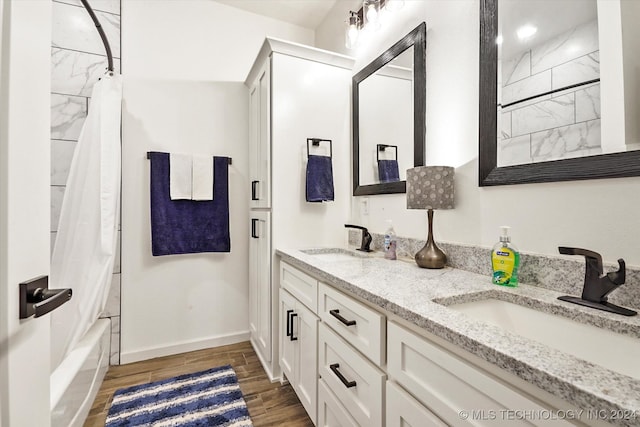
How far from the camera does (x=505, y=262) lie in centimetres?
96

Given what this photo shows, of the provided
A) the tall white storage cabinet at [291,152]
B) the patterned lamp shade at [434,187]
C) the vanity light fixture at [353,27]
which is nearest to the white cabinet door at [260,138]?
the tall white storage cabinet at [291,152]

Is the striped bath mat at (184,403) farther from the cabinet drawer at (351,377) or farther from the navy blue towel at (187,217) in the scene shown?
the navy blue towel at (187,217)

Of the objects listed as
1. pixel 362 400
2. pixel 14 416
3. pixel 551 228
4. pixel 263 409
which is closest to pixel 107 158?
pixel 14 416

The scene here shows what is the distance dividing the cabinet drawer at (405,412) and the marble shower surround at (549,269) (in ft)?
1.80

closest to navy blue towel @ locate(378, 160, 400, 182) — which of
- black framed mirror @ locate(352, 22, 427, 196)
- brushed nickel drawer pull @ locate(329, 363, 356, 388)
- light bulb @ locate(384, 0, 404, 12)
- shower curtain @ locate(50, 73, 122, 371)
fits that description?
black framed mirror @ locate(352, 22, 427, 196)

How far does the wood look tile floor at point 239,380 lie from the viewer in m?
1.50

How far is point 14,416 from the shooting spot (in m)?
0.47

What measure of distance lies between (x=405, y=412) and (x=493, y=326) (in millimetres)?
337

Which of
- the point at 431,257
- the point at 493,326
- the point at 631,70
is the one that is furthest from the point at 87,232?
the point at 631,70

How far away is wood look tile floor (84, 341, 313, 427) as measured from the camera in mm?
1502

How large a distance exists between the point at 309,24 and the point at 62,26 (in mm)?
1801

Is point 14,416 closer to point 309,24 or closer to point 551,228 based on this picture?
point 551,228

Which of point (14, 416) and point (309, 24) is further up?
point (309, 24)

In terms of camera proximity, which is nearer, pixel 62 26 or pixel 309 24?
pixel 62 26
